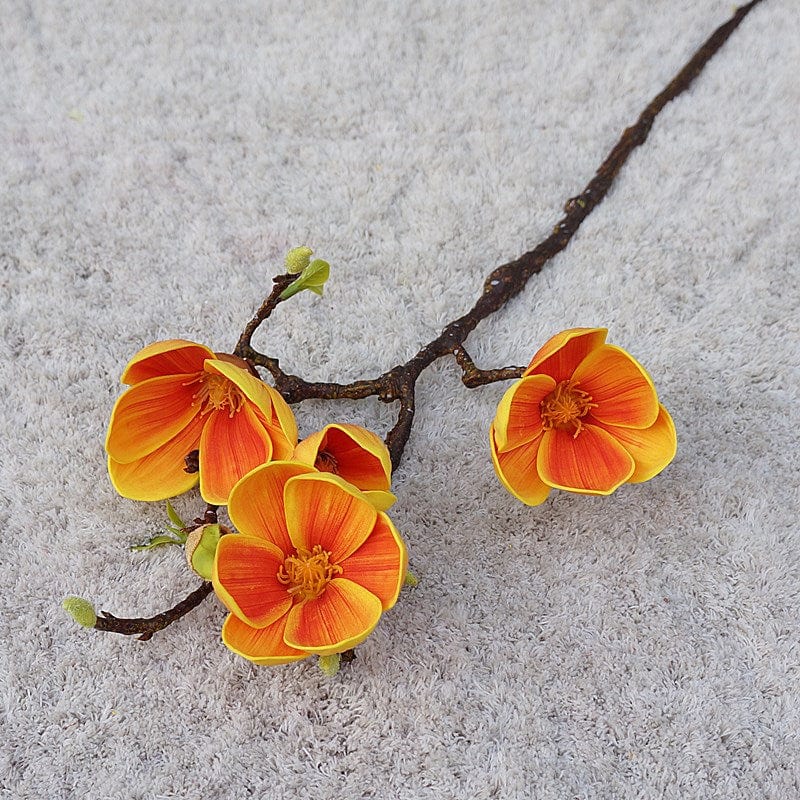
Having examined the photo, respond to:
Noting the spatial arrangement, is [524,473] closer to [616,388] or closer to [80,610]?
[616,388]

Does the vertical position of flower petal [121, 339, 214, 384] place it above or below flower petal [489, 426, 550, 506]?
above

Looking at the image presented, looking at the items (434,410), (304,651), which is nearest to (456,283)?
Answer: (434,410)

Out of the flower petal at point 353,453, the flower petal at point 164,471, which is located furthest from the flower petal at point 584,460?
the flower petal at point 164,471

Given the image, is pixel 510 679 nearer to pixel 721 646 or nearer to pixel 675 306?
pixel 721 646

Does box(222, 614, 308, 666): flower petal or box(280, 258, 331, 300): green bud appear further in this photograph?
box(280, 258, 331, 300): green bud

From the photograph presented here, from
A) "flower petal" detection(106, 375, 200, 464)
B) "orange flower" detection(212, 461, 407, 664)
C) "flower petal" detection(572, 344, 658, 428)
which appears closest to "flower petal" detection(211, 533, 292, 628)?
"orange flower" detection(212, 461, 407, 664)

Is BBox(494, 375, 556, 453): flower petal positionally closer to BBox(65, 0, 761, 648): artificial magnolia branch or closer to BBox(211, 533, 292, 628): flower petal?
BBox(65, 0, 761, 648): artificial magnolia branch

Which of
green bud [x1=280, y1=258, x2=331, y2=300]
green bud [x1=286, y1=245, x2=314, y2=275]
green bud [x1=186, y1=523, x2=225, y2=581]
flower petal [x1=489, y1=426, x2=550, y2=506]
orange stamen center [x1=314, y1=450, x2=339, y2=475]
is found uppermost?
green bud [x1=286, y1=245, x2=314, y2=275]
